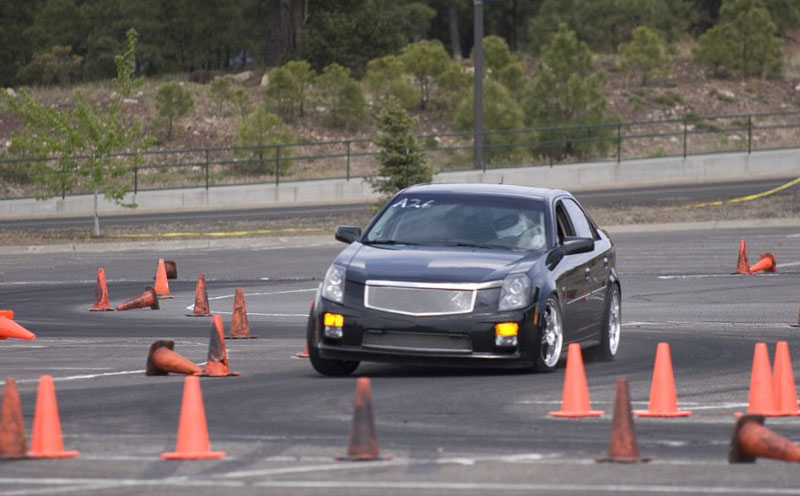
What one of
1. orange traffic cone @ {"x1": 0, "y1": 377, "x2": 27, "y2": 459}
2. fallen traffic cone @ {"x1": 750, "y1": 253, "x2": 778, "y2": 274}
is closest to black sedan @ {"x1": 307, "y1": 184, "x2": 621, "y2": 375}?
orange traffic cone @ {"x1": 0, "y1": 377, "x2": 27, "y2": 459}

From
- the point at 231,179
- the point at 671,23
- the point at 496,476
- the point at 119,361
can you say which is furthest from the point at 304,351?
the point at 671,23

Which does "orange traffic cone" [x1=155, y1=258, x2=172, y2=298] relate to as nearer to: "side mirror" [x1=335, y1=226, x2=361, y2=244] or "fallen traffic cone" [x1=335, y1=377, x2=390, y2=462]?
"side mirror" [x1=335, y1=226, x2=361, y2=244]

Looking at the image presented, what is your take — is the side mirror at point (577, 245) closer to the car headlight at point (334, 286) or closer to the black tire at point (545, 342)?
the black tire at point (545, 342)

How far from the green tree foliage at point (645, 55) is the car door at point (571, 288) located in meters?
49.0

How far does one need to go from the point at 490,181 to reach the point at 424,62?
11558mm

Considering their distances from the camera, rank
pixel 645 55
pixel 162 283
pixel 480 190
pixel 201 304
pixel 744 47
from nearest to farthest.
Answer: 1. pixel 480 190
2. pixel 201 304
3. pixel 162 283
4. pixel 645 55
5. pixel 744 47

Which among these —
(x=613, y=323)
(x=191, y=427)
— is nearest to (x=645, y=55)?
(x=613, y=323)

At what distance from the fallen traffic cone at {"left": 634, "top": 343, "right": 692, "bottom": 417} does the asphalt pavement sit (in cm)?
19

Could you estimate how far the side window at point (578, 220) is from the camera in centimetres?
1511

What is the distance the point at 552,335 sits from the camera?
1340 centimetres

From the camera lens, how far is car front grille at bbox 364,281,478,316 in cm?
1264

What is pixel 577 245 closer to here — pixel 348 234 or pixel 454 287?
pixel 454 287

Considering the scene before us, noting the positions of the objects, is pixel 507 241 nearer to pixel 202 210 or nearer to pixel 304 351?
pixel 304 351

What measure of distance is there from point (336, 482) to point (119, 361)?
268 inches
